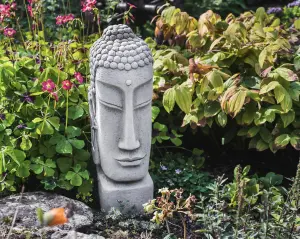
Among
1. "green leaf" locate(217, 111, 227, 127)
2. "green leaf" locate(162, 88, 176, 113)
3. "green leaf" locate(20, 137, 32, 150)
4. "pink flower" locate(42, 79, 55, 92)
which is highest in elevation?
"pink flower" locate(42, 79, 55, 92)

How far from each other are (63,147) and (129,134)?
46 centimetres

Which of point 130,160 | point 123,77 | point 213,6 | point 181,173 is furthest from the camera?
point 213,6

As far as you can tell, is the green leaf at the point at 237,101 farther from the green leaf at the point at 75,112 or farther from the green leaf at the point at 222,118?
the green leaf at the point at 75,112

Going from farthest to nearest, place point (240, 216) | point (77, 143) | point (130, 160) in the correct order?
1. point (77, 143)
2. point (130, 160)
3. point (240, 216)

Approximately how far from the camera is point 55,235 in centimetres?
365

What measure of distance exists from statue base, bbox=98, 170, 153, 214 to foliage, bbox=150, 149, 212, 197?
318 mm

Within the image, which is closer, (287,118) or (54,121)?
(54,121)

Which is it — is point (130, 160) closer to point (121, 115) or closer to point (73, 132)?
point (121, 115)

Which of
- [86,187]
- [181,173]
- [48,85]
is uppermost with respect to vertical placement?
[48,85]

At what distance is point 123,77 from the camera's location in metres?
3.89

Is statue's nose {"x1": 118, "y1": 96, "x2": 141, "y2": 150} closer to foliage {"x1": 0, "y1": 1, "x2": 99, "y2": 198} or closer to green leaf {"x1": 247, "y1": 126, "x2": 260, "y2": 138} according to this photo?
foliage {"x1": 0, "y1": 1, "x2": 99, "y2": 198}

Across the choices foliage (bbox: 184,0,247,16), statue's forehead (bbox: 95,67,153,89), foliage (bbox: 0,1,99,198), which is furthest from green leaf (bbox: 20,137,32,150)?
foliage (bbox: 184,0,247,16)

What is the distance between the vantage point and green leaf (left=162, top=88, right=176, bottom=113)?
4570 mm

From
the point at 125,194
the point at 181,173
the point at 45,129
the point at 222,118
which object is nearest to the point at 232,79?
the point at 222,118
